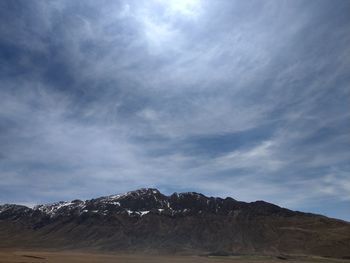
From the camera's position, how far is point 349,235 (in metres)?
189

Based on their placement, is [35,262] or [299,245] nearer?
[35,262]

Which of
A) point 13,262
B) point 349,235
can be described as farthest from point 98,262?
point 349,235

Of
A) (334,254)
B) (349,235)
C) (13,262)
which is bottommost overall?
(13,262)

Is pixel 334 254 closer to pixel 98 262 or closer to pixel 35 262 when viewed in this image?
pixel 98 262

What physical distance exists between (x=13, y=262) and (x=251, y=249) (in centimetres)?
15011

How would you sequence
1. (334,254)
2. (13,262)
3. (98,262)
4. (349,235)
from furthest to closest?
1. (349,235)
2. (334,254)
3. (98,262)
4. (13,262)

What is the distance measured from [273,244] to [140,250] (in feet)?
200

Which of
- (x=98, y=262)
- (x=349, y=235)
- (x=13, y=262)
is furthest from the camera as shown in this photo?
(x=349, y=235)

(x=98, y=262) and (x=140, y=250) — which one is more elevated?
(x=140, y=250)

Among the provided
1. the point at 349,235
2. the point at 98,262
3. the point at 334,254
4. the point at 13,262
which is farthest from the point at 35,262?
the point at 349,235

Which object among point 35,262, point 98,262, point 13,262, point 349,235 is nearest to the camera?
point 13,262

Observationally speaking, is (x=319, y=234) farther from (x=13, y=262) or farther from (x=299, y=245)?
(x=13, y=262)

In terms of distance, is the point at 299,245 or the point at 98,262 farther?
the point at 299,245

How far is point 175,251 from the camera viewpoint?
7628 inches
